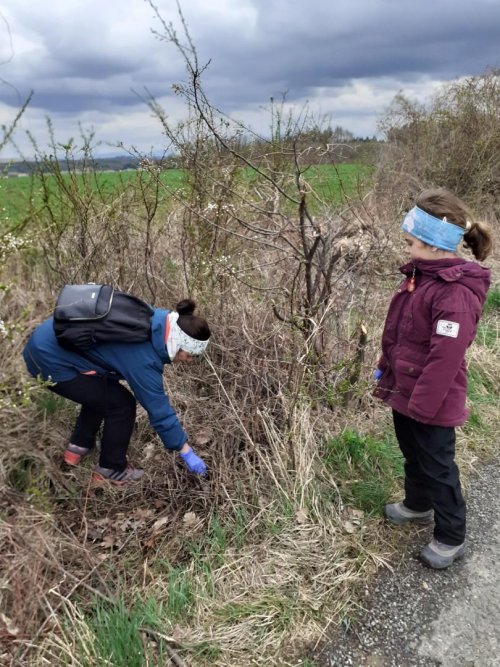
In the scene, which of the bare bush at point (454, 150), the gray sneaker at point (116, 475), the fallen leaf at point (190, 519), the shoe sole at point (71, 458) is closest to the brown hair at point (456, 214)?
the fallen leaf at point (190, 519)

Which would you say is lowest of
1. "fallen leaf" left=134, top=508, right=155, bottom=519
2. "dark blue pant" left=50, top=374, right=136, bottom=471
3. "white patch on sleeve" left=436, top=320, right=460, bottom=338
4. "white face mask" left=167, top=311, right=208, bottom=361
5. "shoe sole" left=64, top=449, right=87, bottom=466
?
"fallen leaf" left=134, top=508, right=155, bottom=519

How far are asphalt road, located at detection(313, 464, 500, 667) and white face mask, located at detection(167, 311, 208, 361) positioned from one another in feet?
4.89

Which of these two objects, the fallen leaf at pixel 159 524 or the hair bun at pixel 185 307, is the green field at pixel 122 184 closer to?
the hair bun at pixel 185 307

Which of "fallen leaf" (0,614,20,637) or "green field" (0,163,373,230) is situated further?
"green field" (0,163,373,230)

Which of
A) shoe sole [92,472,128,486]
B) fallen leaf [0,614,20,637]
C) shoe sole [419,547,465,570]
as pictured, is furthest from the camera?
shoe sole [92,472,128,486]

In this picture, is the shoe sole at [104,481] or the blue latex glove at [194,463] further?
the shoe sole at [104,481]

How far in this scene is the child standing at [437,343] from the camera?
2.10m

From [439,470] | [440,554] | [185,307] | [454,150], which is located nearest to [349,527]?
[440,554]

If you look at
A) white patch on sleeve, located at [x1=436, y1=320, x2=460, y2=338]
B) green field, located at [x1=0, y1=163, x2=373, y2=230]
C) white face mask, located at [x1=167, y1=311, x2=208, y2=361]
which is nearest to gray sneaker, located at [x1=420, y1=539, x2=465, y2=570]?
white patch on sleeve, located at [x1=436, y1=320, x2=460, y2=338]

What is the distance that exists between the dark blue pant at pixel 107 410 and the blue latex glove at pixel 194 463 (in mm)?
451

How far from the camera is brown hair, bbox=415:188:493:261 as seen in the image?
7.13 ft

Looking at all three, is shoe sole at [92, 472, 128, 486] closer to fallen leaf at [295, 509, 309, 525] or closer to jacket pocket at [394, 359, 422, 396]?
fallen leaf at [295, 509, 309, 525]

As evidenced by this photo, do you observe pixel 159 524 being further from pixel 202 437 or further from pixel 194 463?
pixel 202 437

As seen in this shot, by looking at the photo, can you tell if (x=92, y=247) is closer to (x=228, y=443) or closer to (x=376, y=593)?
(x=228, y=443)
